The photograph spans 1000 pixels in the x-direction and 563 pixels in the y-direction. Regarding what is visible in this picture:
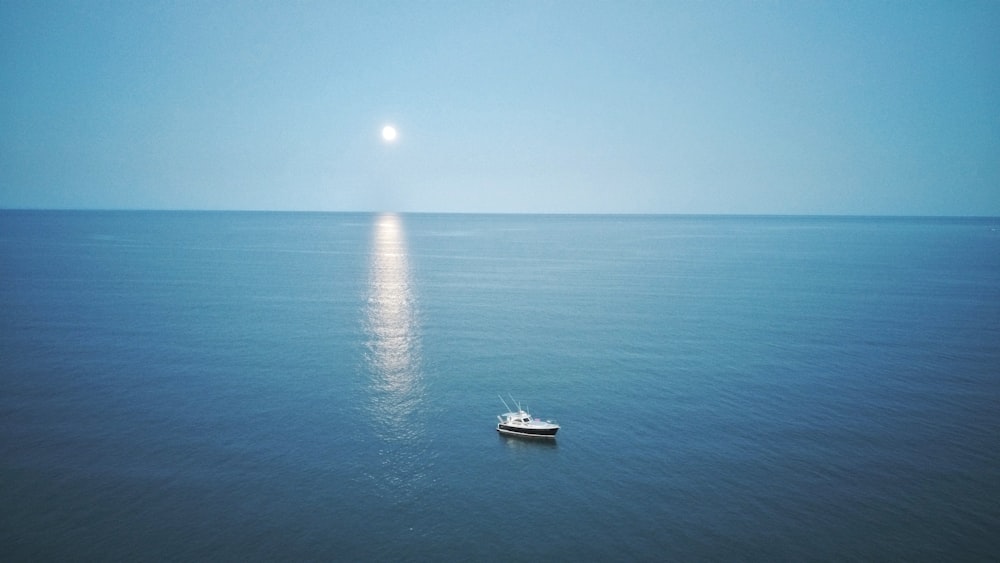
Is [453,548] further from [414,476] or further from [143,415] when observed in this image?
[143,415]

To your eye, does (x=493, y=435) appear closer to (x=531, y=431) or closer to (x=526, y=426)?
(x=526, y=426)

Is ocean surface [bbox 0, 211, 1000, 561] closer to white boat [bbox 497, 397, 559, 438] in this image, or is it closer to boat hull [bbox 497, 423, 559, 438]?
boat hull [bbox 497, 423, 559, 438]

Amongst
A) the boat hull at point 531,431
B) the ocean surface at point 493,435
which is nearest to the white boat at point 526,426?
the boat hull at point 531,431

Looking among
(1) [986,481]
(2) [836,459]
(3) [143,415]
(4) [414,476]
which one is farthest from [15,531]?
(1) [986,481]

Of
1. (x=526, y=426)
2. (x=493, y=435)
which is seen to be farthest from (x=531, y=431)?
(x=493, y=435)

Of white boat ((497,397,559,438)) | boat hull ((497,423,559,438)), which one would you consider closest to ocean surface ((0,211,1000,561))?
boat hull ((497,423,559,438))

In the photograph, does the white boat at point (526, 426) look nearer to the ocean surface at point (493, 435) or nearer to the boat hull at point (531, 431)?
the boat hull at point (531, 431)
